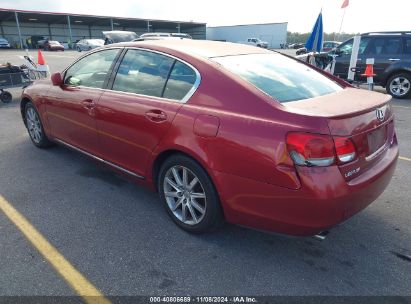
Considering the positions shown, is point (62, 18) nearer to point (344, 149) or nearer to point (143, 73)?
point (143, 73)

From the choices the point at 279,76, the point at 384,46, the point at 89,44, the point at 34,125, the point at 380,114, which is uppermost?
the point at 279,76

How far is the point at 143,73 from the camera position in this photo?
10.9ft

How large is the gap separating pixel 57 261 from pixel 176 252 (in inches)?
36.6

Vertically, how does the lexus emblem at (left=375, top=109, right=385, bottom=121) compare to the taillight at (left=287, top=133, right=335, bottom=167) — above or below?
above

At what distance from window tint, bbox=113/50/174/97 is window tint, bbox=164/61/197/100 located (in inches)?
2.9

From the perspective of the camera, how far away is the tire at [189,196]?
2736mm

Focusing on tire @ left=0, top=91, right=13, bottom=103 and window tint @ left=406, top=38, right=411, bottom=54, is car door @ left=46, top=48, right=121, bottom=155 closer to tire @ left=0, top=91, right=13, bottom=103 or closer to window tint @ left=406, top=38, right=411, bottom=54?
tire @ left=0, top=91, right=13, bottom=103

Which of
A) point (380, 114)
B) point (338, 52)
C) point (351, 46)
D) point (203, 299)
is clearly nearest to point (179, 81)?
point (380, 114)

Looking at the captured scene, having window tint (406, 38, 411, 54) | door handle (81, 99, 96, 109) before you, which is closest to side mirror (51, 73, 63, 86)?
door handle (81, 99, 96, 109)

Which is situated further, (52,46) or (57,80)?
(52,46)

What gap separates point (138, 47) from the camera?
3482mm

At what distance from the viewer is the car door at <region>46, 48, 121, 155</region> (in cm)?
375

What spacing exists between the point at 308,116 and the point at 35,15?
57377mm

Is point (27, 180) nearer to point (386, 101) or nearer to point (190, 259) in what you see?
point (190, 259)
